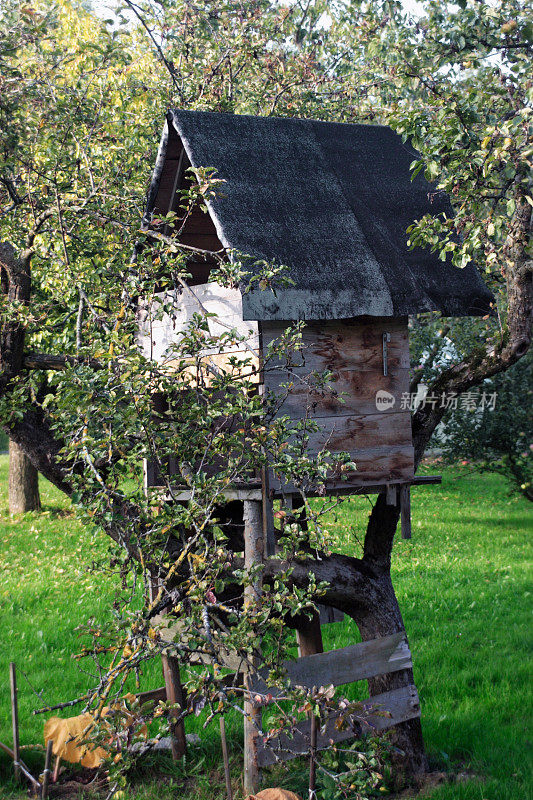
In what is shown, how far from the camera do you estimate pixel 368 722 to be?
23.4 feet

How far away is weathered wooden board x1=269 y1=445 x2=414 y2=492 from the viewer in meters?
7.02

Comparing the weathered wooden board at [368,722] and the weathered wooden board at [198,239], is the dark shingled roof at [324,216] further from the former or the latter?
the weathered wooden board at [368,722]

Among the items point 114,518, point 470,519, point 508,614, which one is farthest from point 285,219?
point 470,519

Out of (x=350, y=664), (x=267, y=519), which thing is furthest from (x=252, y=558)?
(x=350, y=664)

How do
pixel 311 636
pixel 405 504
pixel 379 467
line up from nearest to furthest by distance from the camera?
1. pixel 379 467
2. pixel 405 504
3. pixel 311 636

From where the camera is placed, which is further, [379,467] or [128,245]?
[128,245]

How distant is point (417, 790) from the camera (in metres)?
7.68

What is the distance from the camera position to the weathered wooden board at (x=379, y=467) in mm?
7023

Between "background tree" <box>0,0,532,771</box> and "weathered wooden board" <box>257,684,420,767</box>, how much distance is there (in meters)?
0.21

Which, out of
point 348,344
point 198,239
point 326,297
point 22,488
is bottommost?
point 22,488

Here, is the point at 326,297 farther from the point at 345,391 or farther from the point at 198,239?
the point at 198,239

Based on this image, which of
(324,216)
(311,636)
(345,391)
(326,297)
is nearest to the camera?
(326,297)

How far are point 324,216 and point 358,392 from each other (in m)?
1.88

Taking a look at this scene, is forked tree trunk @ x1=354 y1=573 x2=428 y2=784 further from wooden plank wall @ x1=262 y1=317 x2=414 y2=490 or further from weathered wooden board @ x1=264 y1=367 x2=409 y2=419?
weathered wooden board @ x1=264 y1=367 x2=409 y2=419
